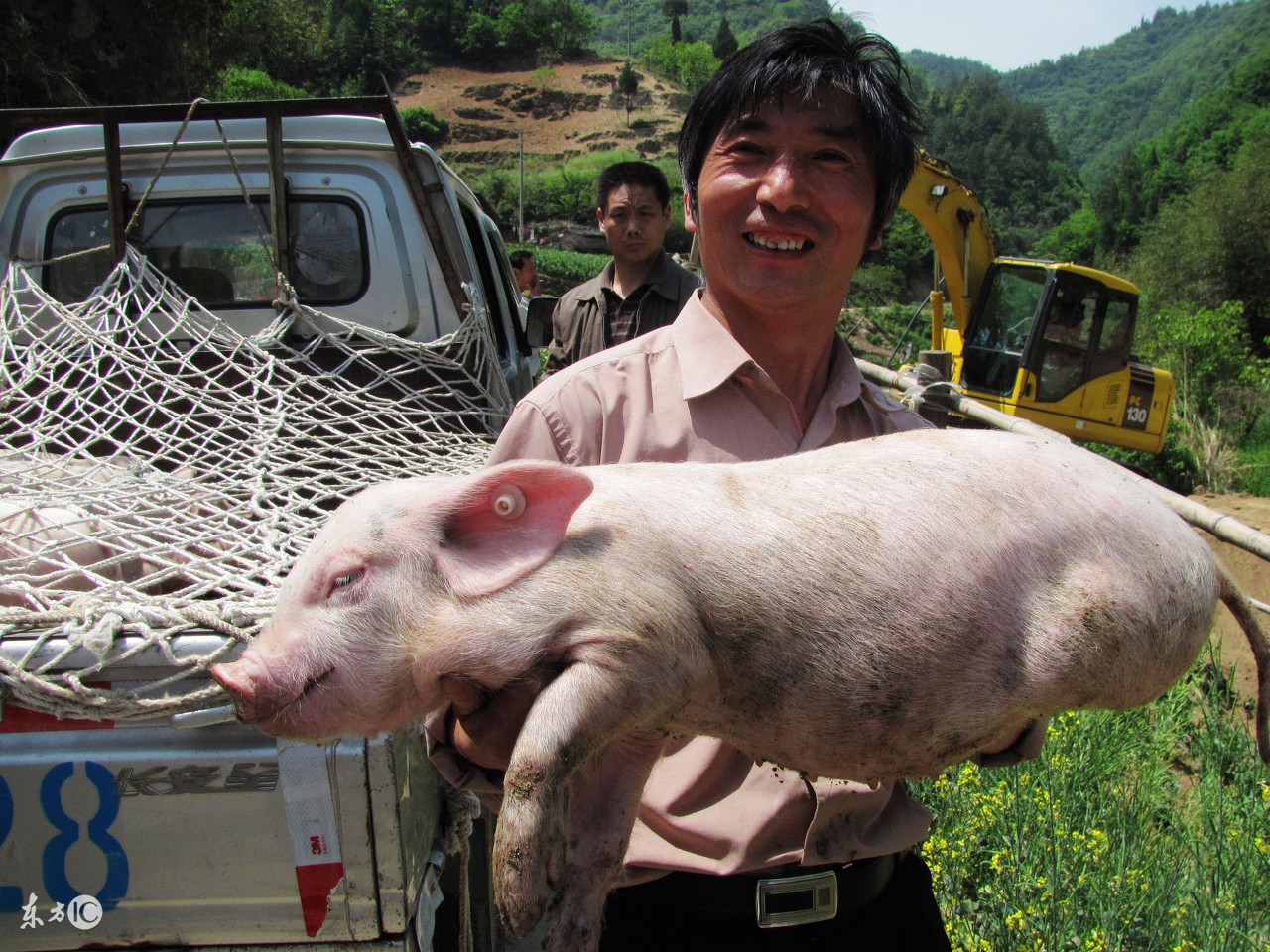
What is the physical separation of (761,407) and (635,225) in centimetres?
336

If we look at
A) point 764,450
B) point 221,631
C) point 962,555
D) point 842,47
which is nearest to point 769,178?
point 842,47

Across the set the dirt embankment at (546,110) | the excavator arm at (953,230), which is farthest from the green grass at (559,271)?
the dirt embankment at (546,110)

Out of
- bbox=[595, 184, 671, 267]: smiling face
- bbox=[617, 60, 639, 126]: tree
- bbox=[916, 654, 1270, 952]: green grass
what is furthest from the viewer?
bbox=[617, 60, 639, 126]: tree

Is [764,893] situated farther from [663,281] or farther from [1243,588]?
[1243,588]

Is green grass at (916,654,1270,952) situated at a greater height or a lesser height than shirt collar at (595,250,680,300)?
lesser

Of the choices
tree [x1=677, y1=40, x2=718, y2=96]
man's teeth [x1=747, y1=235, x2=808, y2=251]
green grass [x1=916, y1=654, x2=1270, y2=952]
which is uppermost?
tree [x1=677, y1=40, x2=718, y2=96]

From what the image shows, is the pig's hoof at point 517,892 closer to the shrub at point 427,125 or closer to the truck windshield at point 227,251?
the truck windshield at point 227,251

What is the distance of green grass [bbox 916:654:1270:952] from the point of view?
3.03 m

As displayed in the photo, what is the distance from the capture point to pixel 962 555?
4.74 ft

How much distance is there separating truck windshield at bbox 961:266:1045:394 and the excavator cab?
1cm

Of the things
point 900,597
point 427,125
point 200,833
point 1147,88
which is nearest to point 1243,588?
point 900,597

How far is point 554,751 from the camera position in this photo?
1.24 metres

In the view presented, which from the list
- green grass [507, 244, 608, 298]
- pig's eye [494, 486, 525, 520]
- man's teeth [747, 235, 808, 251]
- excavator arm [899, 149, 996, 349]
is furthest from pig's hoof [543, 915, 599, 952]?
green grass [507, 244, 608, 298]

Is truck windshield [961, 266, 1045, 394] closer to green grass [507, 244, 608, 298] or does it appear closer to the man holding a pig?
the man holding a pig
